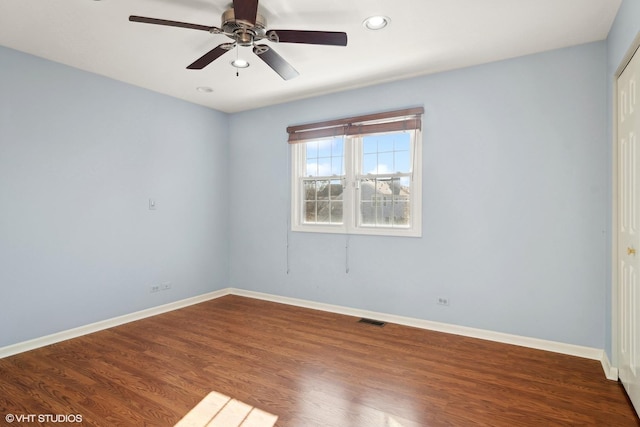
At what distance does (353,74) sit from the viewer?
364 centimetres

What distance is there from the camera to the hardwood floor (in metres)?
2.12

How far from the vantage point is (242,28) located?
2312mm

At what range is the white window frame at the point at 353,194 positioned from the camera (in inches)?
147

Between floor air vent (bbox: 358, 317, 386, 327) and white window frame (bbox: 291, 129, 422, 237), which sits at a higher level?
white window frame (bbox: 291, 129, 422, 237)

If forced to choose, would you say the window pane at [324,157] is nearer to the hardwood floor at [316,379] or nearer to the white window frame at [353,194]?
the white window frame at [353,194]

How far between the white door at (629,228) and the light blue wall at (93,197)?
443cm

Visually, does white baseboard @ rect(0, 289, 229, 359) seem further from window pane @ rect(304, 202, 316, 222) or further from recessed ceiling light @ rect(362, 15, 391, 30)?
recessed ceiling light @ rect(362, 15, 391, 30)

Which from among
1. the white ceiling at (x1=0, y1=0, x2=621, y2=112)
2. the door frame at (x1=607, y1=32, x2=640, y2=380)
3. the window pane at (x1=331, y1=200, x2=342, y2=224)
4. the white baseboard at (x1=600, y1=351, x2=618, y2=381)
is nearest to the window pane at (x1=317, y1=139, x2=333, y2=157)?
the window pane at (x1=331, y1=200, x2=342, y2=224)

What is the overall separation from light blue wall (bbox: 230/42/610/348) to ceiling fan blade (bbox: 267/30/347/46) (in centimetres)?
172

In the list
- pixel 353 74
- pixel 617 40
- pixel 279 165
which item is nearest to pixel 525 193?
pixel 617 40

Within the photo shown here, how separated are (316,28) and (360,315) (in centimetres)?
302

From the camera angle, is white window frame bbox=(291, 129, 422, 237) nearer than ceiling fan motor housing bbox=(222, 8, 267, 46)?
No

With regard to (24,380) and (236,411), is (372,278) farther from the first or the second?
(24,380)

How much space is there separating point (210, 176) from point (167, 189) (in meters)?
0.71
